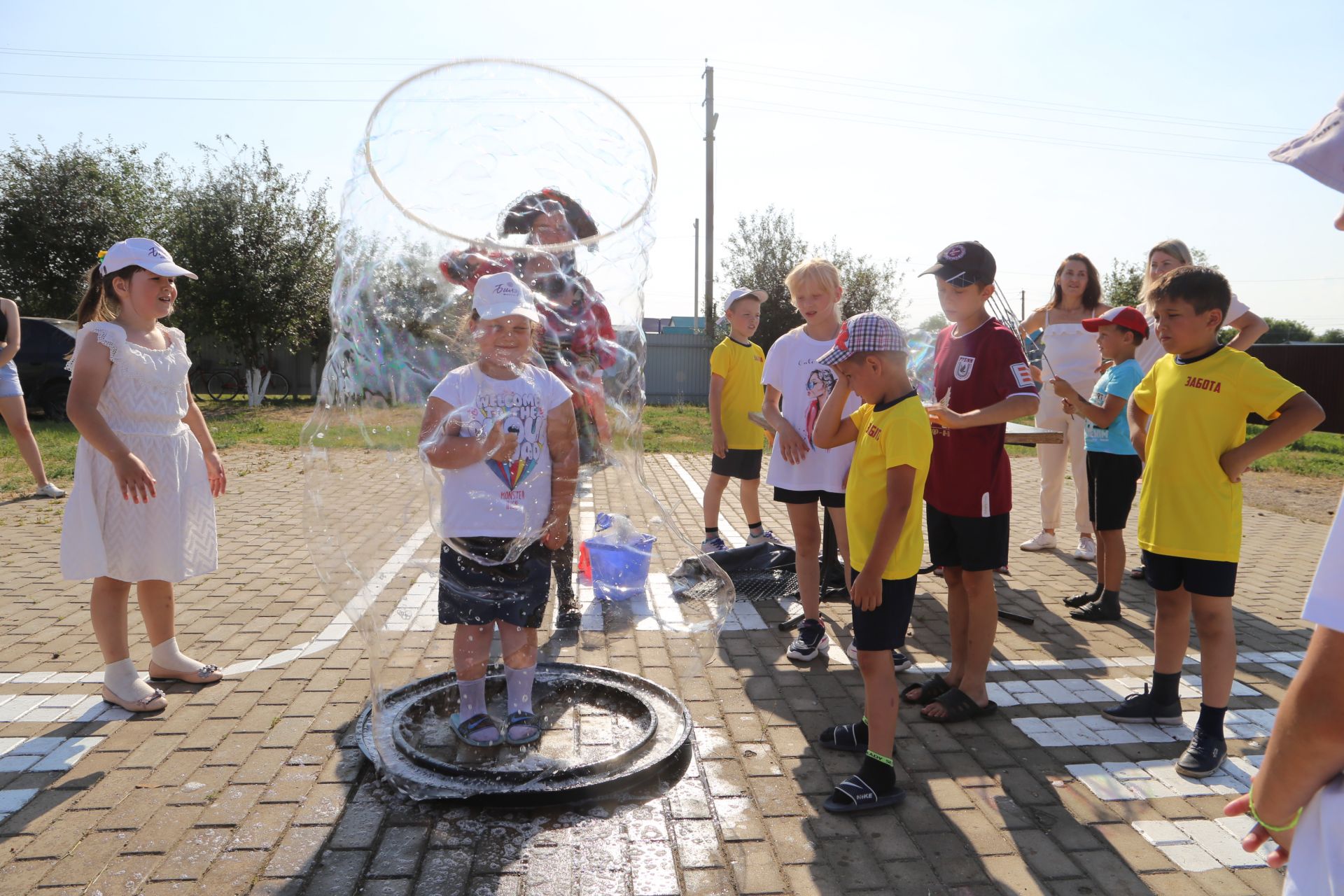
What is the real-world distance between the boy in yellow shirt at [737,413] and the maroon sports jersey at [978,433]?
274 centimetres

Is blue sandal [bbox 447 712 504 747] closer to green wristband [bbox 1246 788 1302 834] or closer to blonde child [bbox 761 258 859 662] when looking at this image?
blonde child [bbox 761 258 859 662]

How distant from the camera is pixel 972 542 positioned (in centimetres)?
387

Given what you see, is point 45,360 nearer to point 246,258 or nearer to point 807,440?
point 246,258

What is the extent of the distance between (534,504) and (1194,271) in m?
2.82

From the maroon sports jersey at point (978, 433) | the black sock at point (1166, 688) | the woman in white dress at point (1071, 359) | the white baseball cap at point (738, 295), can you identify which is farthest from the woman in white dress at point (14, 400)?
the black sock at point (1166, 688)

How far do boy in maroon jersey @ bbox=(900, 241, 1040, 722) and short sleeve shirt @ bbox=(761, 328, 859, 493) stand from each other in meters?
0.78

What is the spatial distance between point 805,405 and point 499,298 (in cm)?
237

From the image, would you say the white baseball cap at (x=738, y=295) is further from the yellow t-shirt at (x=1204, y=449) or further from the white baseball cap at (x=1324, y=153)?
the white baseball cap at (x=1324, y=153)

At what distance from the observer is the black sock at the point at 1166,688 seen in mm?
3895

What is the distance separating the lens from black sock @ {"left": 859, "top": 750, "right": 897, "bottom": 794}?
3.19 metres

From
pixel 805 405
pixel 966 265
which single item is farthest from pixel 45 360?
pixel 966 265

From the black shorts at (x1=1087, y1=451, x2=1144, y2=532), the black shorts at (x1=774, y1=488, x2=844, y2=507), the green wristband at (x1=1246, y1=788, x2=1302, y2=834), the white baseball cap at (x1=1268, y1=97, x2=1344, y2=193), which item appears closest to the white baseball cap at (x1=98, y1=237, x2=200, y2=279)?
the black shorts at (x1=774, y1=488, x2=844, y2=507)

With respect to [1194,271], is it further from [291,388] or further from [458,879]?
[291,388]

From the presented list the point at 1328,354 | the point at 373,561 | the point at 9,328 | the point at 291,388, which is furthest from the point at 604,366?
the point at 291,388
